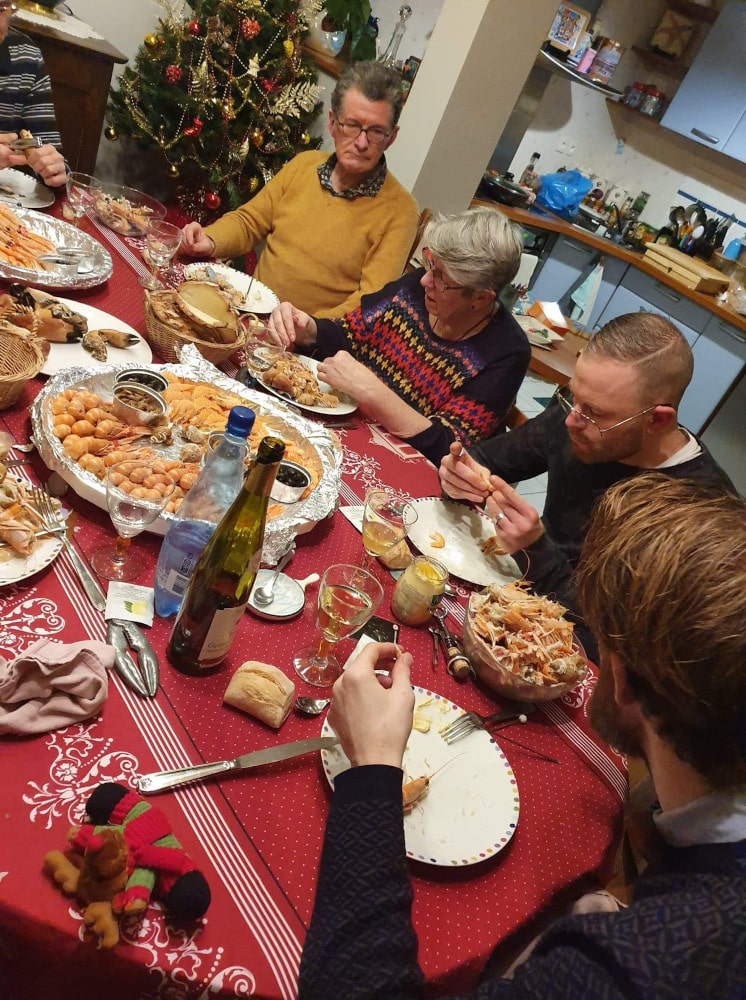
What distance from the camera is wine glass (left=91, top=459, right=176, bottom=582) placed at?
3.61 ft

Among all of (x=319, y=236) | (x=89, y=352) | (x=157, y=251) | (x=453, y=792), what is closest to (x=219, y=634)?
(x=453, y=792)

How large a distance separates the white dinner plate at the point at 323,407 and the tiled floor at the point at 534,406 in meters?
2.29

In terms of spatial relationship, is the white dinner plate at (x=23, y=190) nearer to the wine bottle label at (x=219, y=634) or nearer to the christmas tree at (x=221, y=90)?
the wine bottle label at (x=219, y=634)

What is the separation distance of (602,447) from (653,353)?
0.87 ft

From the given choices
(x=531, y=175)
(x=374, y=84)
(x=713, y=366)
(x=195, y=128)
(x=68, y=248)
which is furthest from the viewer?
(x=531, y=175)

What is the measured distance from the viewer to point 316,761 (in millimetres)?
986

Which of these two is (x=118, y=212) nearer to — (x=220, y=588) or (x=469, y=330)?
(x=469, y=330)

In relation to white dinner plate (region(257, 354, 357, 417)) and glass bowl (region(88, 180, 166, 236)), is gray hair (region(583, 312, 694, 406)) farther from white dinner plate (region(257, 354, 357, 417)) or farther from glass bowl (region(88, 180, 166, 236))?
glass bowl (region(88, 180, 166, 236))

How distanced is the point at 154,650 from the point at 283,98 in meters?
3.62

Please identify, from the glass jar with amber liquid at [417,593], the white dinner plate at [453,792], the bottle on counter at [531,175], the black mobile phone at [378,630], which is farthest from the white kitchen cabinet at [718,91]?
the white dinner plate at [453,792]

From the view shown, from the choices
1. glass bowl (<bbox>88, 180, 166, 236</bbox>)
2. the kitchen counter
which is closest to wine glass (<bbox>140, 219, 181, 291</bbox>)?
glass bowl (<bbox>88, 180, 166, 236</bbox>)

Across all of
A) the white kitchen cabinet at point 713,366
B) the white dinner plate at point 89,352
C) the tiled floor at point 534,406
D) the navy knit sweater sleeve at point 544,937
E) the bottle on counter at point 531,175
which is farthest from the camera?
the bottle on counter at point 531,175

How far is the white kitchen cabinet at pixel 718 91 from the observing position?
5293 mm

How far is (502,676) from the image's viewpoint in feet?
3.95
